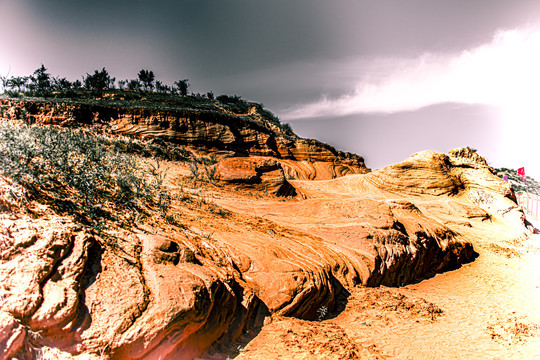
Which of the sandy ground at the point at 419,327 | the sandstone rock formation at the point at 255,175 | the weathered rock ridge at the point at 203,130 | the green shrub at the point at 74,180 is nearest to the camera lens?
the sandy ground at the point at 419,327

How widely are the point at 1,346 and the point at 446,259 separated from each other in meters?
11.1

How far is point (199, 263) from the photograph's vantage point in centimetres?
505

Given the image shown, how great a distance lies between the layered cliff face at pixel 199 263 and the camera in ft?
10.9

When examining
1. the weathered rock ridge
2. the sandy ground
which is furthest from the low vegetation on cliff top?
the sandy ground

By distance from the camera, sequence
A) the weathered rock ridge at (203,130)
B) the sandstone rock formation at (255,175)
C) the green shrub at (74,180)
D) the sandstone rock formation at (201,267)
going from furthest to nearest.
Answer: the weathered rock ridge at (203,130) < the sandstone rock formation at (255,175) < the green shrub at (74,180) < the sandstone rock formation at (201,267)

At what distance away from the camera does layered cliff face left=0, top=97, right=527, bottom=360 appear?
3.32m

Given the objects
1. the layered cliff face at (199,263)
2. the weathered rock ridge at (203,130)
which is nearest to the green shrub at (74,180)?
the layered cliff face at (199,263)

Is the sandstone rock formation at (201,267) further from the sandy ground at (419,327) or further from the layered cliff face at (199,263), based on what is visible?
the sandy ground at (419,327)

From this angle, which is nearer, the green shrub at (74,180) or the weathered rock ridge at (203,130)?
the green shrub at (74,180)

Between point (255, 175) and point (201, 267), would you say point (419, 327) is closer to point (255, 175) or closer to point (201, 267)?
point (201, 267)

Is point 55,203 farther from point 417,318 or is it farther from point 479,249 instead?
point 479,249

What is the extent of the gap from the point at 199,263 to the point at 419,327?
13.4ft

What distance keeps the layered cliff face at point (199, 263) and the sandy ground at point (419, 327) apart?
37 centimetres

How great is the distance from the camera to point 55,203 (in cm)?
470
